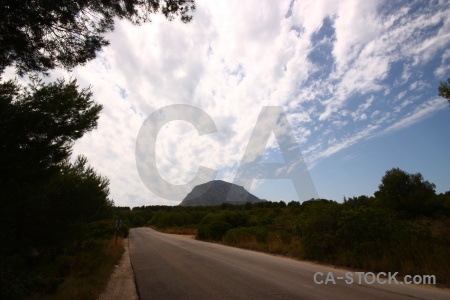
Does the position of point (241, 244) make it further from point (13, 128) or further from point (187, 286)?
point (13, 128)

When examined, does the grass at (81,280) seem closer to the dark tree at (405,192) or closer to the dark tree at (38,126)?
the dark tree at (38,126)

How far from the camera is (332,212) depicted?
1227 centimetres

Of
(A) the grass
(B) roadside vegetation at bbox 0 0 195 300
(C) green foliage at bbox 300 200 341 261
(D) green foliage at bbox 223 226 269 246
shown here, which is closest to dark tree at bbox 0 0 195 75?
(B) roadside vegetation at bbox 0 0 195 300

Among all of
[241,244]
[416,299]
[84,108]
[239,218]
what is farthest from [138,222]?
[416,299]

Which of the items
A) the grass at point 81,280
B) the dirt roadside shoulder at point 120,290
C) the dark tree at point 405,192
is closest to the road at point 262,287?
the dirt roadside shoulder at point 120,290

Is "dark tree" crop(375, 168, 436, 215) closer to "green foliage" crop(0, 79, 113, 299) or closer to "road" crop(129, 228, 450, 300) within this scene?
"road" crop(129, 228, 450, 300)

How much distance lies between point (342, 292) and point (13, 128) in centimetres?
955

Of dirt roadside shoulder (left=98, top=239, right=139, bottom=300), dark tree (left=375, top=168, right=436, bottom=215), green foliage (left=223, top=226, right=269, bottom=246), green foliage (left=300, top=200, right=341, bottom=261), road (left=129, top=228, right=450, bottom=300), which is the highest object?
dark tree (left=375, top=168, right=436, bottom=215)

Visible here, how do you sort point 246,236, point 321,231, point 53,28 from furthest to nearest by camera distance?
point 246,236, point 321,231, point 53,28

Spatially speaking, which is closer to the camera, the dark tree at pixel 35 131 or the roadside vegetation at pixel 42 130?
the roadside vegetation at pixel 42 130

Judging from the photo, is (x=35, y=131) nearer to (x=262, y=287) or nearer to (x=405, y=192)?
(x=262, y=287)

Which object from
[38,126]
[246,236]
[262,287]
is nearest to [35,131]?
[38,126]

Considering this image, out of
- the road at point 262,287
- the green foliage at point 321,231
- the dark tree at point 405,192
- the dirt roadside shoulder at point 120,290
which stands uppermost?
the dark tree at point 405,192

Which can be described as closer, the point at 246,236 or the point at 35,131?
the point at 35,131
